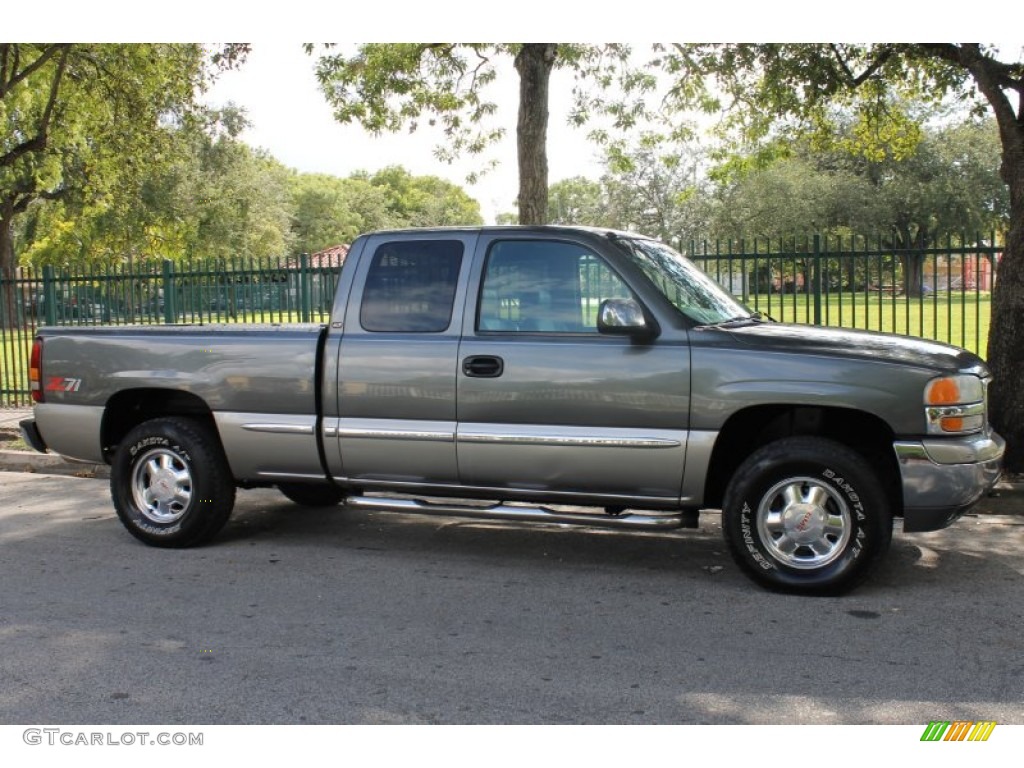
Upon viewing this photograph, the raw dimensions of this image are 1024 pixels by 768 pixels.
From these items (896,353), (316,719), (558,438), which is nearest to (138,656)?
(316,719)

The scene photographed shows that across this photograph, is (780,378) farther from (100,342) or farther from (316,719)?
(100,342)

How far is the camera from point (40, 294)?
1558 cm

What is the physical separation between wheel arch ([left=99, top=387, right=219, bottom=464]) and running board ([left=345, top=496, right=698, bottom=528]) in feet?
4.50

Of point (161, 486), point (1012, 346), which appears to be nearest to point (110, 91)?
point (161, 486)

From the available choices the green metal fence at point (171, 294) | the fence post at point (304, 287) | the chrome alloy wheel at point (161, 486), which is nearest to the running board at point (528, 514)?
the chrome alloy wheel at point (161, 486)

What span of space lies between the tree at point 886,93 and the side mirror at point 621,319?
13.7ft

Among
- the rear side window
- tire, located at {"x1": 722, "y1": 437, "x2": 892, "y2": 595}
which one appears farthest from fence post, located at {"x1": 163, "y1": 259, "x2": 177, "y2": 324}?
tire, located at {"x1": 722, "y1": 437, "x2": 892, "y2": 595}

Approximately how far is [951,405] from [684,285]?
1.70 meters

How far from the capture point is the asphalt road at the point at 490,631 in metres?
4.12

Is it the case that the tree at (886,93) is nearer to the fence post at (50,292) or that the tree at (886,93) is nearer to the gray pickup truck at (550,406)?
the gray pickup truck at (550,406)

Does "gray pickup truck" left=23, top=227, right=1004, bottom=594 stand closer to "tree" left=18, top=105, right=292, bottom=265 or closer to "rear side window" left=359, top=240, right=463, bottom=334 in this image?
"rear side window" left=359, top=240, right=463, bottom=334

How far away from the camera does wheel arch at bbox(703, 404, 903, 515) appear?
222 inches

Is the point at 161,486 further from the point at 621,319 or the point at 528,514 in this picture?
the point at 621,319

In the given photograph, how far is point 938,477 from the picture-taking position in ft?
17.4
